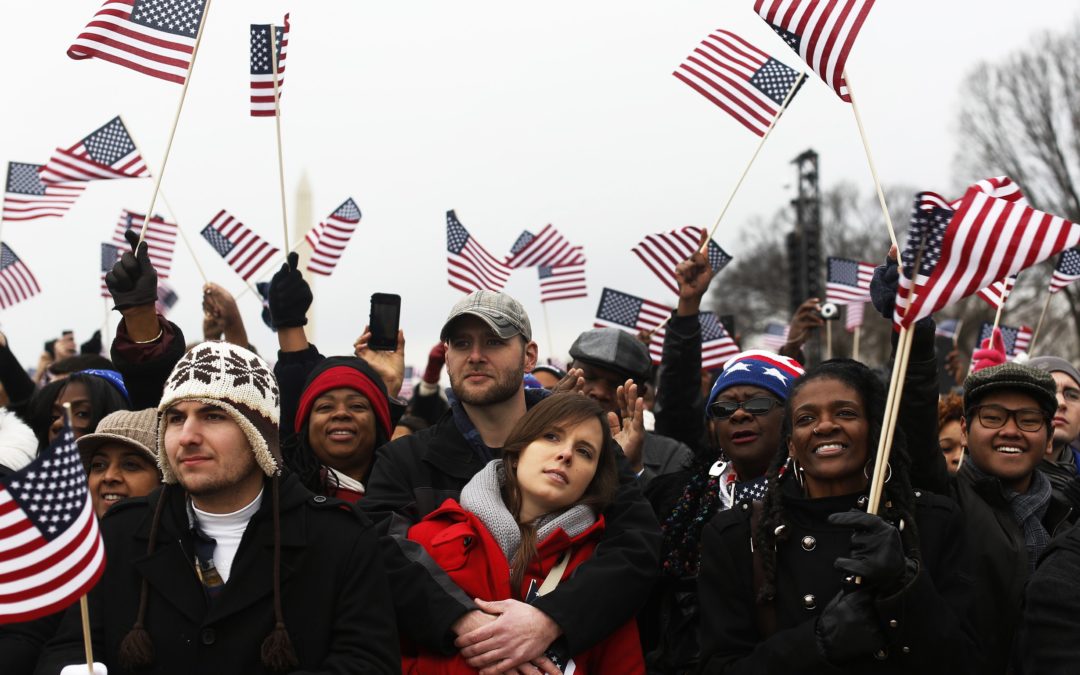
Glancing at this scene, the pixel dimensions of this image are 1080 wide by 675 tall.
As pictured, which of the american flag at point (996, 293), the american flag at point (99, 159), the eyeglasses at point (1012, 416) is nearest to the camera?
the eyeglasses at point (1012, 416)

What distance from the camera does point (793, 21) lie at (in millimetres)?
5391

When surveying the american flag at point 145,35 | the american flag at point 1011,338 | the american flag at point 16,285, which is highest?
the american flag at point 145,35

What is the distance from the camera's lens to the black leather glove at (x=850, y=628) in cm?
340

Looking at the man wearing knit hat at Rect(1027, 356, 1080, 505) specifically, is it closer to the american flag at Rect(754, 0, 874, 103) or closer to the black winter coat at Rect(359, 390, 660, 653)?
the american flag at Rect(754, 0, 874, 103)

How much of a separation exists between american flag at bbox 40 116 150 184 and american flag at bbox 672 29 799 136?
3933 millimetres

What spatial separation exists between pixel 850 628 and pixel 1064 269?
24.8 feet

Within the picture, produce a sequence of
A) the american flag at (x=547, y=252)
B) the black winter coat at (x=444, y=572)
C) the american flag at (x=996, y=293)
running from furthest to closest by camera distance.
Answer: the american flag at (x=547, y=252) → the american flag at (x=996, y=293) → the black winter coat at (x=444, y=572)

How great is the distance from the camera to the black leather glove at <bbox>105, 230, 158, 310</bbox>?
492 centimetres

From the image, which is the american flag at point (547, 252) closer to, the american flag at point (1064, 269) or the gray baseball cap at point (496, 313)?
the american flag at point (1064, 269)

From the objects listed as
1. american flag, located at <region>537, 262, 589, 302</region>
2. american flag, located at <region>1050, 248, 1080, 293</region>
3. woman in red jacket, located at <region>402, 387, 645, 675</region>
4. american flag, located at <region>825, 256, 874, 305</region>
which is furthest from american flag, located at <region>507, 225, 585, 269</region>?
woman in red jacket, located at <region>402, 387, 645, 675</region>

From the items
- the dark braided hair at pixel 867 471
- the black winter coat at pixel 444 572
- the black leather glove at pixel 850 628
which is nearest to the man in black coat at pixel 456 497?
the black winter coat at pixel 444 572

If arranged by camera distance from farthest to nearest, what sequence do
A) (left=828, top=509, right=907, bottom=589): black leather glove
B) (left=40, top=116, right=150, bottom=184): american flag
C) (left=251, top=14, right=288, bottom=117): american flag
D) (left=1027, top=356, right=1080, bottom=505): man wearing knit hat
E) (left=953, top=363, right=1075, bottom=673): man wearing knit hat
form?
(left=40, top=116, right=150, bottom=184): american flag → (left=251, top=14, right=288, bottom=117): american flag → (left=1027, top=356, right=1080, bottom=505): man wearing knit hat → (left=953, top=363, right=1075, bottom=673): man wearing knit hat → (left=828, top=509, right=907, bottom=589): black leather glove

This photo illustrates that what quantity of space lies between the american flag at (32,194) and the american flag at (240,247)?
3.72 feet

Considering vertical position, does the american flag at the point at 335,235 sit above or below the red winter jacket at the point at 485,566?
above
